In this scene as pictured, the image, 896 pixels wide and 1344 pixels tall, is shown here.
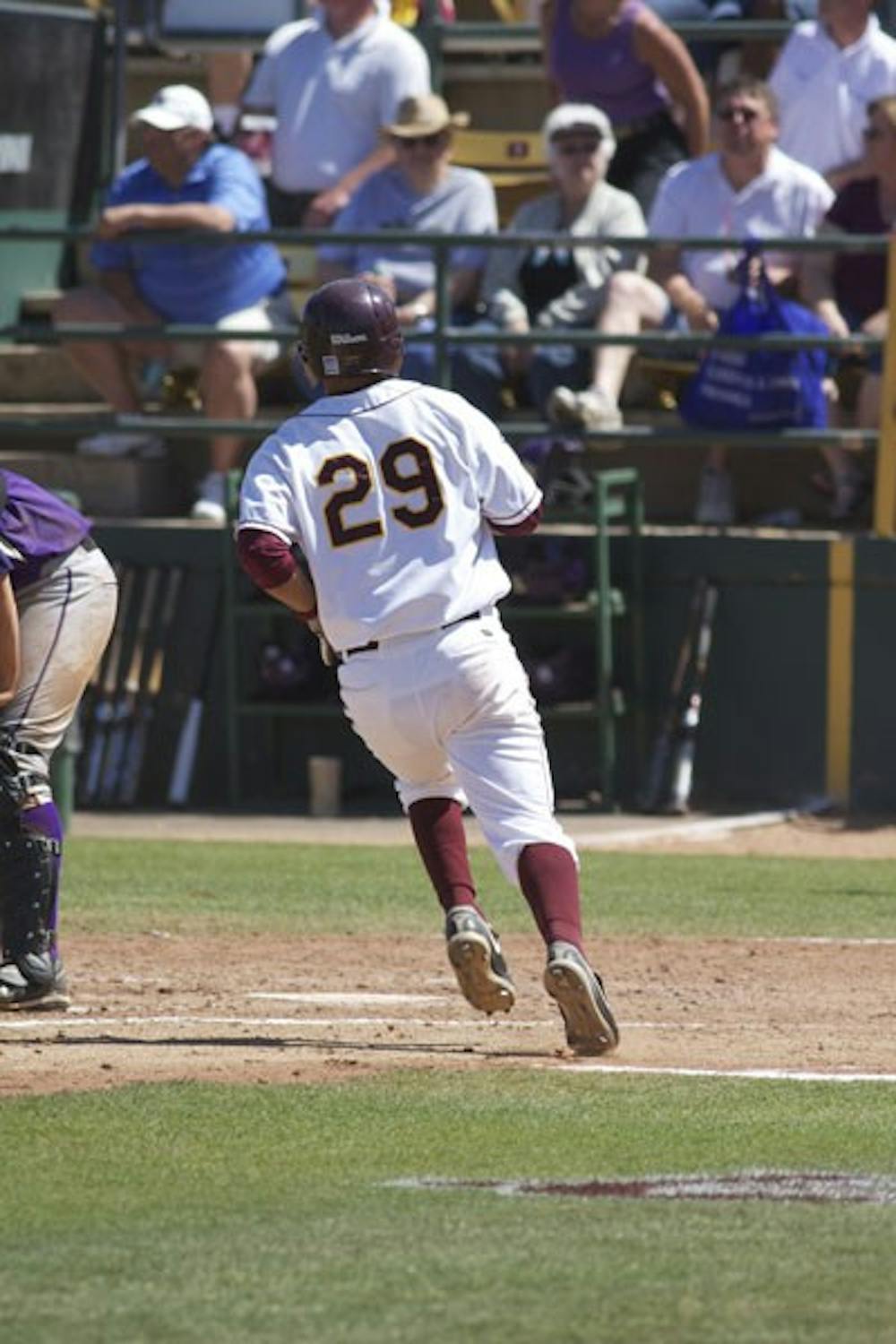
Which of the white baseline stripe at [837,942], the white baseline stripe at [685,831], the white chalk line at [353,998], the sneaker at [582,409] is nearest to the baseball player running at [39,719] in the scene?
the white chalk line at [353,998]

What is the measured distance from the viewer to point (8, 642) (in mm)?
7777

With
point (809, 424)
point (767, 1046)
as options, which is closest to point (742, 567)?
point (809, 424)

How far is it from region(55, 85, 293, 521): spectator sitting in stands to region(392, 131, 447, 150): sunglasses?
912 mm

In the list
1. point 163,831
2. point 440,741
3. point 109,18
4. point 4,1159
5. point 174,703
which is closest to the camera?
point 4,1159

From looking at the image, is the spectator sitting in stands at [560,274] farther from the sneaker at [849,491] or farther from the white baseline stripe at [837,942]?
the white baseline stripe at [837,942]

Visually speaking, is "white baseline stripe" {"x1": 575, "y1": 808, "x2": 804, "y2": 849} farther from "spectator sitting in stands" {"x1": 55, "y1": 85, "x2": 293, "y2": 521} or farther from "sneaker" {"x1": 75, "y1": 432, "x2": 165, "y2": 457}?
"sneaker" {"x1": 75, "y1": 432, "x2": 165, "y2": 457}

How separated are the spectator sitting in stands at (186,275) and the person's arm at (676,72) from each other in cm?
221

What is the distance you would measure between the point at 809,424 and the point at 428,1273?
32.6 ft

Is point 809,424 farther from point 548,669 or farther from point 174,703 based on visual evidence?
point 174,703

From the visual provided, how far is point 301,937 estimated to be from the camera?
10.2m

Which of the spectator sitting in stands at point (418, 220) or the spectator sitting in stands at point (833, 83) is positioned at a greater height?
the spectator sitting in stands at point (833, 83)

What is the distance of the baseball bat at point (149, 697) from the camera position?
15.2m

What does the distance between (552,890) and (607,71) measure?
353 inches

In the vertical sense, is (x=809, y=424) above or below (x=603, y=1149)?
above
